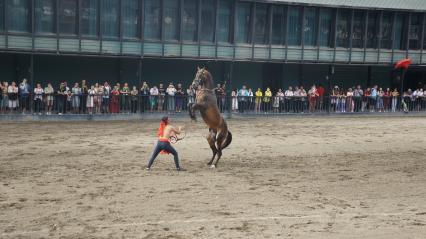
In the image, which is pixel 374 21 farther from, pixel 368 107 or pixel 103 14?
pixel 103 14

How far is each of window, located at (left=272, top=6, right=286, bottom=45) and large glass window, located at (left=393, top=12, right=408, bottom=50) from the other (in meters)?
8.22

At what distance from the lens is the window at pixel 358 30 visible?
3731 centimetres

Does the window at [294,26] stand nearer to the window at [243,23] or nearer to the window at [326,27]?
the window at [326,27]

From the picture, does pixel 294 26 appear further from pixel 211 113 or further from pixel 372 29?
pixel 211 113

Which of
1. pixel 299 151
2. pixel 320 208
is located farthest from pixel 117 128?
pixel 320 208

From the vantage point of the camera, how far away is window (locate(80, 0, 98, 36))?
29.6 m

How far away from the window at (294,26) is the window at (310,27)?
18.8 inches

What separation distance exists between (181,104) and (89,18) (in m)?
6.45

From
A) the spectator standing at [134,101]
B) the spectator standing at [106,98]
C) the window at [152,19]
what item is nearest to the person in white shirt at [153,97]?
the spectator standing at [134,101]

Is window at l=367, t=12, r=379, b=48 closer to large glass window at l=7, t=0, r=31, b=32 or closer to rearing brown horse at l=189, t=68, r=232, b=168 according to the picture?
large glass window at l=7, t=0, r=31, b=32

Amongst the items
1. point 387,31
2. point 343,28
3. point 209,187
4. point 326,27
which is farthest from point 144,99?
point 387,31

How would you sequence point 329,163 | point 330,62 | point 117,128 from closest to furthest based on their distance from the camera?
point 329,163
point 117,128
point 330,62

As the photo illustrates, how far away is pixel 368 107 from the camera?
114 feet

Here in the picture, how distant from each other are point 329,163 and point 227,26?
18.0m
